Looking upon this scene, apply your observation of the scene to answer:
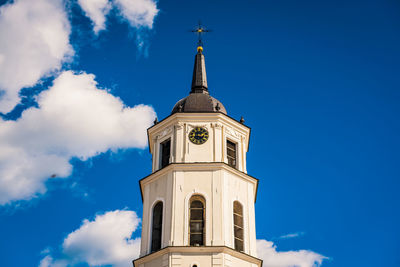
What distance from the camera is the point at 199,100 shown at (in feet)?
135

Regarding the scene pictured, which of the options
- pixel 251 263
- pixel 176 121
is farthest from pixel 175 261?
pixel 176 121

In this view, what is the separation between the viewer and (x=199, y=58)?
152ft

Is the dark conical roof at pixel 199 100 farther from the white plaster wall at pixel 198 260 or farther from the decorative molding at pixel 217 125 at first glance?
the white plaster wall at pixel 198 260

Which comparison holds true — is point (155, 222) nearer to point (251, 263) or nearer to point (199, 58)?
point (251, 263)

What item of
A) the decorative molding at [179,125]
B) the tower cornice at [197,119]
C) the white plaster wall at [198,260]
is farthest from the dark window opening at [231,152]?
the white plaster wall at [198,260]

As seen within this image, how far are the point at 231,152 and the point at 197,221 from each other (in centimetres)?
602

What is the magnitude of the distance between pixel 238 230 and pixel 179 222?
3.45 meters

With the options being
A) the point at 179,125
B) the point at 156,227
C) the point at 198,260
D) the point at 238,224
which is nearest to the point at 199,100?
the point at 179,125

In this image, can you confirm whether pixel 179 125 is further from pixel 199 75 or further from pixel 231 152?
pixel 199 75

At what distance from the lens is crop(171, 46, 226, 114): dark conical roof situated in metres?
40.3

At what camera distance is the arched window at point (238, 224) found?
34969 millimetres

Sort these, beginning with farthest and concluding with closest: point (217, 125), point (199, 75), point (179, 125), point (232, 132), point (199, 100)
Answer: point (199, 75), point (199, 100), point (232, 132), point (179, 125), point (217, 125)

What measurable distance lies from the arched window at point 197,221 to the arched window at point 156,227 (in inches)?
76.2

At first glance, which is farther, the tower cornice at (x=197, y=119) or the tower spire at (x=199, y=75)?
the tower spire at (x=199, y=75)
